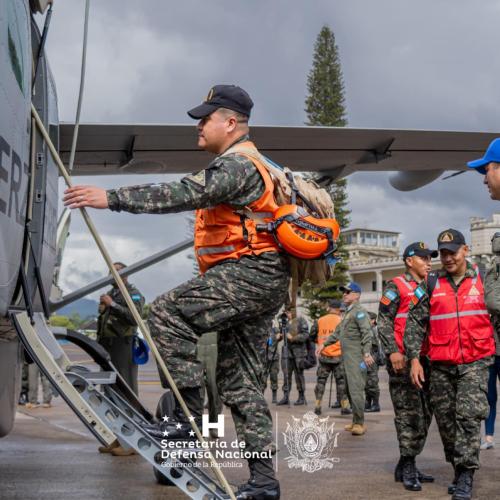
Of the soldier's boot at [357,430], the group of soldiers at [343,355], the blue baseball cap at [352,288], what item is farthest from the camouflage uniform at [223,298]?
the blue baseball cap at [352,288]

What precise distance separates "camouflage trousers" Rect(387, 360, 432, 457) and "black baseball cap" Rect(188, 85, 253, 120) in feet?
8.53

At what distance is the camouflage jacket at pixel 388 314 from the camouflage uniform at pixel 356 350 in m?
2.96

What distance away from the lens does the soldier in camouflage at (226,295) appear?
356 centimetres

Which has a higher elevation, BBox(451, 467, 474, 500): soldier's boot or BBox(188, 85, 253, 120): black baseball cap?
BBox(188, 85, 253, 120): black baseball cap

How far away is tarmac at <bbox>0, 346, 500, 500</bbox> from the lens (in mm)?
4921

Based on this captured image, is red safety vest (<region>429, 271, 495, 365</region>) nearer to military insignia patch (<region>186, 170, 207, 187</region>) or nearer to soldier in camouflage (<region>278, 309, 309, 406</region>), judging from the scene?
military insignia patch (<region>186, 170, 207, 187</region>)

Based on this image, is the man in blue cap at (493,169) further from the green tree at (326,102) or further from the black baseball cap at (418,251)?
the green tree at (326,102)

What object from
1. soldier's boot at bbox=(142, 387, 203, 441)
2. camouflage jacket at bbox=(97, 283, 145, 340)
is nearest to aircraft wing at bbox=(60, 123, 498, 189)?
camouflage jacket at bbox=(97, 283, 145, 340)

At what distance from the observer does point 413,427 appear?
549 centimetres

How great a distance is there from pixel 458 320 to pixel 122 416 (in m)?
2.52

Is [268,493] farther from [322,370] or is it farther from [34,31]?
[322,370]

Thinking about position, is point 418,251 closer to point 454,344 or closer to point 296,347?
point 454,344

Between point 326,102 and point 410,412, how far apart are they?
45904 millimetres

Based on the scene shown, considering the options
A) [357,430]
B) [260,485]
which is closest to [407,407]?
[260,485]
